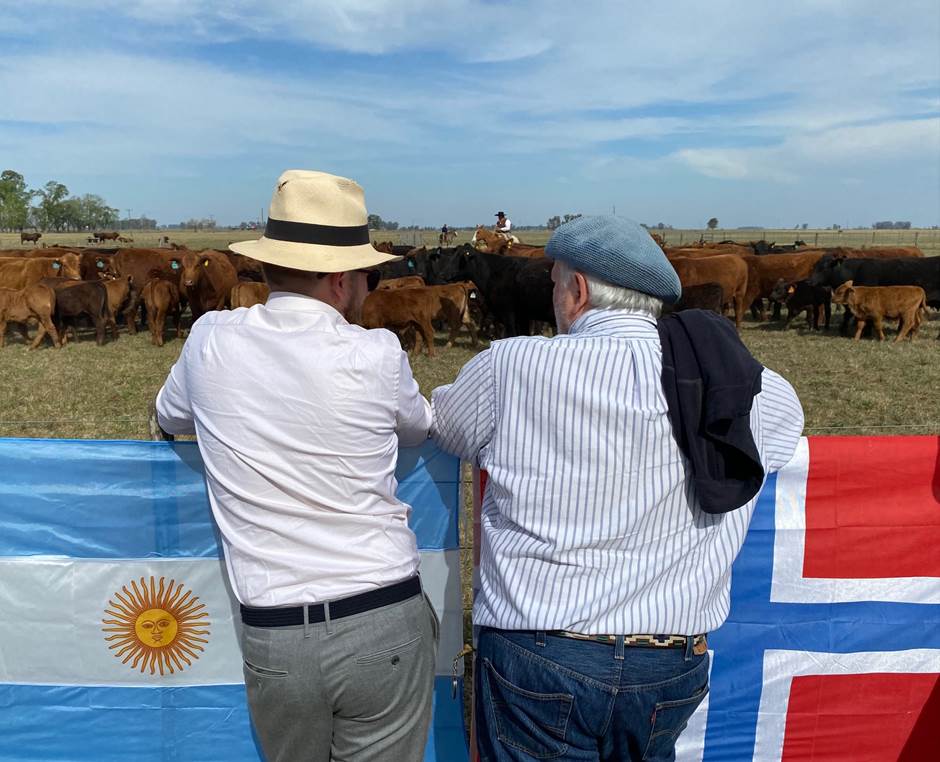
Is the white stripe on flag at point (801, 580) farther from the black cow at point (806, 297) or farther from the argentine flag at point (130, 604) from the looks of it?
the black cow at point (806, 297)

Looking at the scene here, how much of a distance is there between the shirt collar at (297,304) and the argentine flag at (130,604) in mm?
906

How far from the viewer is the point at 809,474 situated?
259cm

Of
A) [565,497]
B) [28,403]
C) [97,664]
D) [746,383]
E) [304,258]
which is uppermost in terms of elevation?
[304,258]

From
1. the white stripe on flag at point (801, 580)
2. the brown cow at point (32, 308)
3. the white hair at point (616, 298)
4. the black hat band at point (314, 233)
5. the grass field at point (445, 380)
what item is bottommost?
the grass field at point (445, 380)

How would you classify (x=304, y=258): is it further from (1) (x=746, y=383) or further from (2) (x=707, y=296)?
(2) (x=707, y=296)

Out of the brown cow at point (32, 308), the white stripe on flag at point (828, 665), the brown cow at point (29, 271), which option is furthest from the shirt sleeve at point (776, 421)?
the brown cow at point (29, 271)

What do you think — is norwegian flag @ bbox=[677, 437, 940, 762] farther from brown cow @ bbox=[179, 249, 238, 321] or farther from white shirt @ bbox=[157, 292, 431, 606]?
brown cow @ bbox=[179, 249, 238, 321]

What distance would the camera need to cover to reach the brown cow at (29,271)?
55.4ft

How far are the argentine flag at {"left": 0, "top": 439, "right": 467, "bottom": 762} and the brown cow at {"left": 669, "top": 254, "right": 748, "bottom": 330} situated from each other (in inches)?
581

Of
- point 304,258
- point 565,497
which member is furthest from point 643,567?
point 304,258

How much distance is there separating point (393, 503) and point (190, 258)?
14821 millimetres

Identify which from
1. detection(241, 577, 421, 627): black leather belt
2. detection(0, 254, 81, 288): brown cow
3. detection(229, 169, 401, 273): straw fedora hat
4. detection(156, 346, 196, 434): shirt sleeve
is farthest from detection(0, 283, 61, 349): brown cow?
detection(241, 577, 421, 627): black leather belt

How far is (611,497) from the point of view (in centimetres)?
165

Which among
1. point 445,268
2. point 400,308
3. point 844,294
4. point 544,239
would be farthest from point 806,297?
point 544,239
